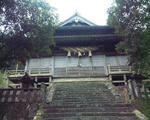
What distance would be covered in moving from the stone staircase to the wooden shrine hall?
3703 mm

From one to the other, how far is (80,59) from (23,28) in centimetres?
750

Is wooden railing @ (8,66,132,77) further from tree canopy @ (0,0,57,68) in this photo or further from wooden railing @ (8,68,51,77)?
tree canopy @ (0,0,57,68)

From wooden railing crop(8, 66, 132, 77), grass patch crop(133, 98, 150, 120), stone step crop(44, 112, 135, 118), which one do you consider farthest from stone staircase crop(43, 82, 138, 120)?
wooden railing crop(8, 66, 132, 77)

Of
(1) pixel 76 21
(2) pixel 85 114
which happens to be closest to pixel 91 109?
(2) pixel 85 114

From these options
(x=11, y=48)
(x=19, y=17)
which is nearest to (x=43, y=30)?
(x=19, y=17)

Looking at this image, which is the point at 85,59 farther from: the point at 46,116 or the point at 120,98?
the point at 46,116

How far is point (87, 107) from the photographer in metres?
6.07

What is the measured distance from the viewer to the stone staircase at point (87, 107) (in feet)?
17.5

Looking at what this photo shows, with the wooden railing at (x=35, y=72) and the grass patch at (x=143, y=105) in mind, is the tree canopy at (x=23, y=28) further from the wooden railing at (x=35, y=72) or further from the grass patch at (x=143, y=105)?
the wooden railing at (x=35, y=72)

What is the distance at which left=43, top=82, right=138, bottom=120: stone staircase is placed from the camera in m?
5.32

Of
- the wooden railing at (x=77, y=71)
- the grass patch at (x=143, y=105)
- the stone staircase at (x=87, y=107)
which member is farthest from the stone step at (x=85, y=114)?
the wooden railing at (x=77, y=71)

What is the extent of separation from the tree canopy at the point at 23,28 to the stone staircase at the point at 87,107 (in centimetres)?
269

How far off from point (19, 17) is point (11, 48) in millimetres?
1315

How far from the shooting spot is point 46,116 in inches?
210
